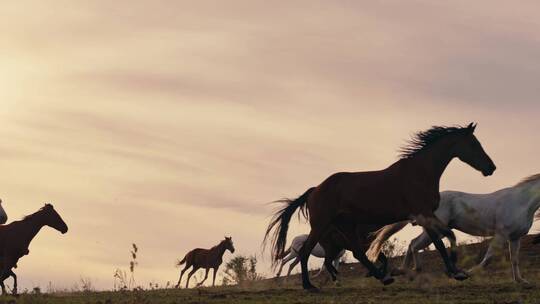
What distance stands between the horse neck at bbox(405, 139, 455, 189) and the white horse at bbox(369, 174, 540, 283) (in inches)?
61.6

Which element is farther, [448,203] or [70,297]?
[448,203]

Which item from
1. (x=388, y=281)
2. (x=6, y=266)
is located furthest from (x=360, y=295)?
(x=6, y=266)

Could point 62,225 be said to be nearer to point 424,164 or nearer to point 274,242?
point 274,242

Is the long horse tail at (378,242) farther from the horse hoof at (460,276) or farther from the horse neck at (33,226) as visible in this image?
the horse neck at (33,226)

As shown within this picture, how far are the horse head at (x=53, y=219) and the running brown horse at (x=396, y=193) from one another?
6574 mm

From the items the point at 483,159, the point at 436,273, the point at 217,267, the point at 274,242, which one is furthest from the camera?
the point at 217,267

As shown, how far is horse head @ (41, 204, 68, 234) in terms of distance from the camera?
20888 mm

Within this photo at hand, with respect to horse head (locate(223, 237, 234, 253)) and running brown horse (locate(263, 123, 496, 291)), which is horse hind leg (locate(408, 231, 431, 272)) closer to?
running brown horse (locate(263, 123, 496, 291))

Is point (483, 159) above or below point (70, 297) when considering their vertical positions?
above

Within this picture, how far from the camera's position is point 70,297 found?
667 inches

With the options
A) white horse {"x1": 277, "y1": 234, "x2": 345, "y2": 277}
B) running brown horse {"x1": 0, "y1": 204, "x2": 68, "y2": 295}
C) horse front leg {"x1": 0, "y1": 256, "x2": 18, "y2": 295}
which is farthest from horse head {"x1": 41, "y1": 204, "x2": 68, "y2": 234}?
white horse {"x1": 277, "y1": 234, "x2": 345, "y2": 277}

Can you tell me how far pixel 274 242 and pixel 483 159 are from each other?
4052 millimetres

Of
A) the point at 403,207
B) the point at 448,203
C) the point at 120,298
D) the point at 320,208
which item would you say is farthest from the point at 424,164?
the point at 120,298

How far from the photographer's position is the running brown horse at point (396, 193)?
15.9 meters
